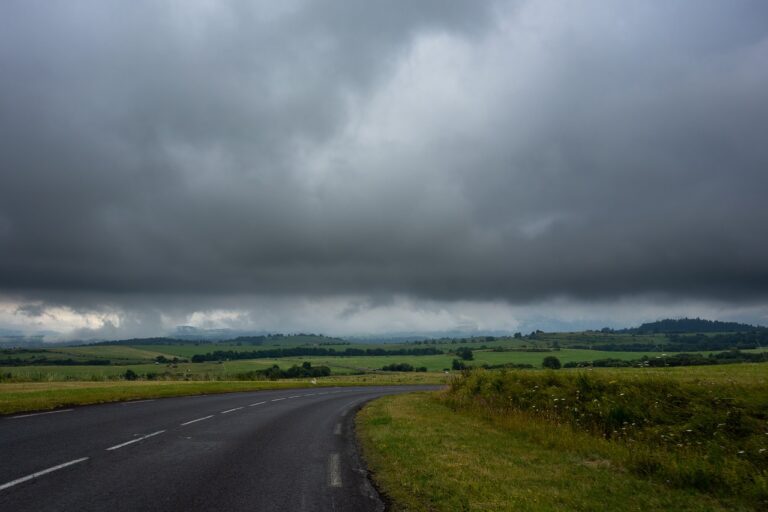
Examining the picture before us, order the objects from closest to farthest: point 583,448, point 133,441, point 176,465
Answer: point 176,465, point 583,448, point 133,441

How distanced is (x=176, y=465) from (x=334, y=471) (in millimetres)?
3563

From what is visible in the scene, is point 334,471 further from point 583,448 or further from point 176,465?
point 583,448

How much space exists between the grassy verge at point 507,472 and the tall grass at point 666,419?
655 millimetres

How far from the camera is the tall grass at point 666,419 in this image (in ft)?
31.4

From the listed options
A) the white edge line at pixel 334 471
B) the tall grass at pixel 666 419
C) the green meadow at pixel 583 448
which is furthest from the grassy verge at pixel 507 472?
the white edge line at pixel 334 471

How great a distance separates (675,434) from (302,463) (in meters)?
10.5

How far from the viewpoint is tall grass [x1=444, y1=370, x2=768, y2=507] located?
9.58 m

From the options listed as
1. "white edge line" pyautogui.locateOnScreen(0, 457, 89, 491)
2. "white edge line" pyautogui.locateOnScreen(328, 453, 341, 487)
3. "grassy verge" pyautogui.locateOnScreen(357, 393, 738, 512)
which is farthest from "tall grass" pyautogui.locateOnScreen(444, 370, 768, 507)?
"white edge line" pyautogui.locateOnScreen(0, 457, 89, 491)

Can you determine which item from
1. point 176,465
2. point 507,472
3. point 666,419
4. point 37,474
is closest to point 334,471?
point 176,465

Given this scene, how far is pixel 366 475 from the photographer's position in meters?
10.1

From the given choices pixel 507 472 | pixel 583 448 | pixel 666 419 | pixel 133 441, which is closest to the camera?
pixel 507 472

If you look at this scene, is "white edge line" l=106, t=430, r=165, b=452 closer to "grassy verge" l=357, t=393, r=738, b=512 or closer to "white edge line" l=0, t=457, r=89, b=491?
"white edge line" l=0, t=457, r=89, b=491

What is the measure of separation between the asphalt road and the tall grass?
6.77 metres

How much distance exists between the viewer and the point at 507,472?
1012 cm
